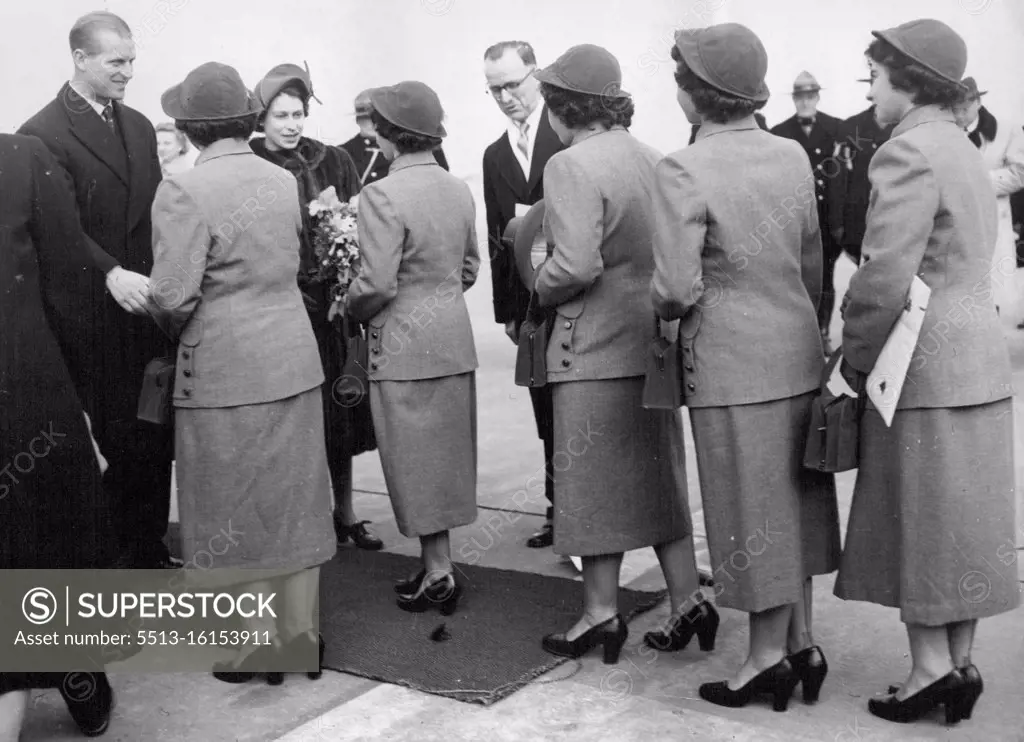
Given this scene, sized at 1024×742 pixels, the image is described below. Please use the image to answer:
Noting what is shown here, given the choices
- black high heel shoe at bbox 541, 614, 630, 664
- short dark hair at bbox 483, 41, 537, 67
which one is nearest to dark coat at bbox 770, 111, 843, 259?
short dark hair at bbox 483, 41, 537, 67

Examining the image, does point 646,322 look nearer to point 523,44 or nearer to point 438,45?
point 523,44

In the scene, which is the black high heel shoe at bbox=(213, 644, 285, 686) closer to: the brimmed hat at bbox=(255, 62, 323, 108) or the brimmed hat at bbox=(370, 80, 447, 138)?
the brimmed hat at bbox=(370, 80, 447, 138)

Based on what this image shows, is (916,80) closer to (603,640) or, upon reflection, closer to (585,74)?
(585,74)

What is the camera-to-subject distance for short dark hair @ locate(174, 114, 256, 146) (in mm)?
3707

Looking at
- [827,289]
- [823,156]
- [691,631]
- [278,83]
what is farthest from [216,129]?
[823,156]

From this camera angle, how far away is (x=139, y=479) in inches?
191

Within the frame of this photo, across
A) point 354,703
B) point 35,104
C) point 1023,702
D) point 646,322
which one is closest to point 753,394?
point 646,322

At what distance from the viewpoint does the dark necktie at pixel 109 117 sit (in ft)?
15.3

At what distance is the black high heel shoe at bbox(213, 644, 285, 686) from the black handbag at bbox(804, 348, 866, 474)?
177 centimetres

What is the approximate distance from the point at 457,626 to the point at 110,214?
204cm

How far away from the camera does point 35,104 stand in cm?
651

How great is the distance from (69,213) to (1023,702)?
3039 millimetres

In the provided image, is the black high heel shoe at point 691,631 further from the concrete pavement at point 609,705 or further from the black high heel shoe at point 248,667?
the black high heel shoe at point 248,667

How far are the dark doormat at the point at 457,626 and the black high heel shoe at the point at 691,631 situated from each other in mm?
228
